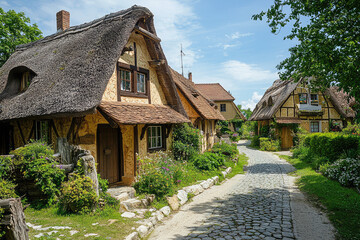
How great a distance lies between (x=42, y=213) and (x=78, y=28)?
8.45m

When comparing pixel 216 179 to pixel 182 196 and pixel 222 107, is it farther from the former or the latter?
pixel 222 107

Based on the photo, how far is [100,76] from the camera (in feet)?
25.0

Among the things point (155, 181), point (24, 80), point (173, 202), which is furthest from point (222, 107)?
point (173, 202)

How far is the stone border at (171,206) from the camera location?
530cm

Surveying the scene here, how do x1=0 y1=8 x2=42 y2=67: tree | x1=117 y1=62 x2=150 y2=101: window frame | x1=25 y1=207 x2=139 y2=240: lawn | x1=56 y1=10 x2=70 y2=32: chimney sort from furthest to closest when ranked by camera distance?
1. x1=0 y1=8 x2=42 y2=67: tree
2. x1=56 y1=10 x2=70 y2=32: chimney
3. x1=117 y1=62 x2=150 y2=101: window frame
4. x1=25 y1=207 x2=139 y2=240: lawn

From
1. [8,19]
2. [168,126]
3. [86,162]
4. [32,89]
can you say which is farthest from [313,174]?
[8,19]

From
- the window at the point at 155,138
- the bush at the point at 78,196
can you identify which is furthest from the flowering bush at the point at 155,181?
the window at the point at 155,138

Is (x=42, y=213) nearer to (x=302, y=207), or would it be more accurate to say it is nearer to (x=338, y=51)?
(x=302, y=207)

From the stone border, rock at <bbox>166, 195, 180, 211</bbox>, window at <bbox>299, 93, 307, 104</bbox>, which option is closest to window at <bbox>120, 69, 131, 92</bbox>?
the stone border

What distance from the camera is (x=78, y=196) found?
577cm

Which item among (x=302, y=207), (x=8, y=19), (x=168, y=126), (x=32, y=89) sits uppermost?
(x=8, y=19)

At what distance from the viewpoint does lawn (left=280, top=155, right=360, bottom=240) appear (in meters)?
5.45

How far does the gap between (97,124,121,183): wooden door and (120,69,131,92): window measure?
5.47 feet

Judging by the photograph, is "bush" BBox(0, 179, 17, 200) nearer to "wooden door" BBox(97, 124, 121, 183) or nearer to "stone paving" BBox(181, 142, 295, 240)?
"wooden door" BBox(97, 124, 121, 183)
